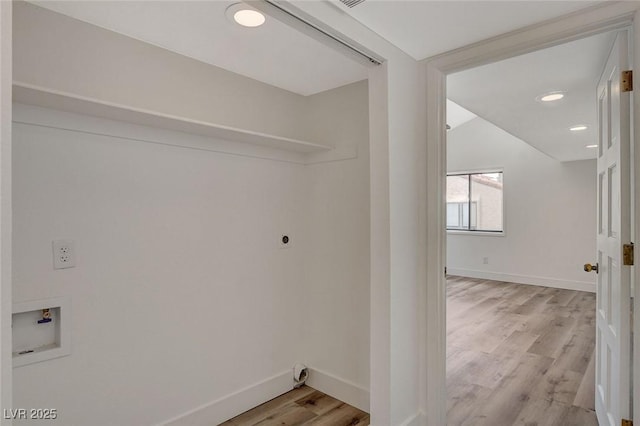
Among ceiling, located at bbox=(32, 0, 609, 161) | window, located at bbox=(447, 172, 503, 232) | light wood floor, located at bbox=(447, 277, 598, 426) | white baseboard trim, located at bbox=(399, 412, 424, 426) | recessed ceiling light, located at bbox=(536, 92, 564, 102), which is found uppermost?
ceiling, located at bbox=(32, 0, 609, 161)

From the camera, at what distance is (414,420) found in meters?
2.07

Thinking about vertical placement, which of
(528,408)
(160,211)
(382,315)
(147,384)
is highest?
(160,211)

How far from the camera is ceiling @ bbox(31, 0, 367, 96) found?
1651mm

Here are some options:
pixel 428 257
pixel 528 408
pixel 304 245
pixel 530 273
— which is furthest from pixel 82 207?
pixel 530 273

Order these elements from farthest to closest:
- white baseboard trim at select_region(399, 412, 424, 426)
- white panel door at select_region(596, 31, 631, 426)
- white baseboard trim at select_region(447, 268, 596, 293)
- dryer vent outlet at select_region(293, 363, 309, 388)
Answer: white baseboard trim at select_region(447, 268, 596, 293), dryer vent outlet at select_region(293, 363, 309, 388), white baseboard trim at select_region(399, 412, 424, 426), white panel door at select_region(596, 31, 631, 426)

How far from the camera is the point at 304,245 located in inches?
112

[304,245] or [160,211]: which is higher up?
[160,211]

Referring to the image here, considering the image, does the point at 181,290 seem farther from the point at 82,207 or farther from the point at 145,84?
the point at 145,84

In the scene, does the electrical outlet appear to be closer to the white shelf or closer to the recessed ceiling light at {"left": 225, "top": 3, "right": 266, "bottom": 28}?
the white shelf

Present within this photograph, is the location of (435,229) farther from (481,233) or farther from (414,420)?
(481,233)

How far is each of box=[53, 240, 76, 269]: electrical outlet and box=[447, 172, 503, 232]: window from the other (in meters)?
7.16

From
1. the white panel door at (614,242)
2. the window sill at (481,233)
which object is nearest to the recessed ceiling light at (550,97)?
the white panel door at (614,242)

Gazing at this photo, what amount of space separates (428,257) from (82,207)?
1.91 metres
